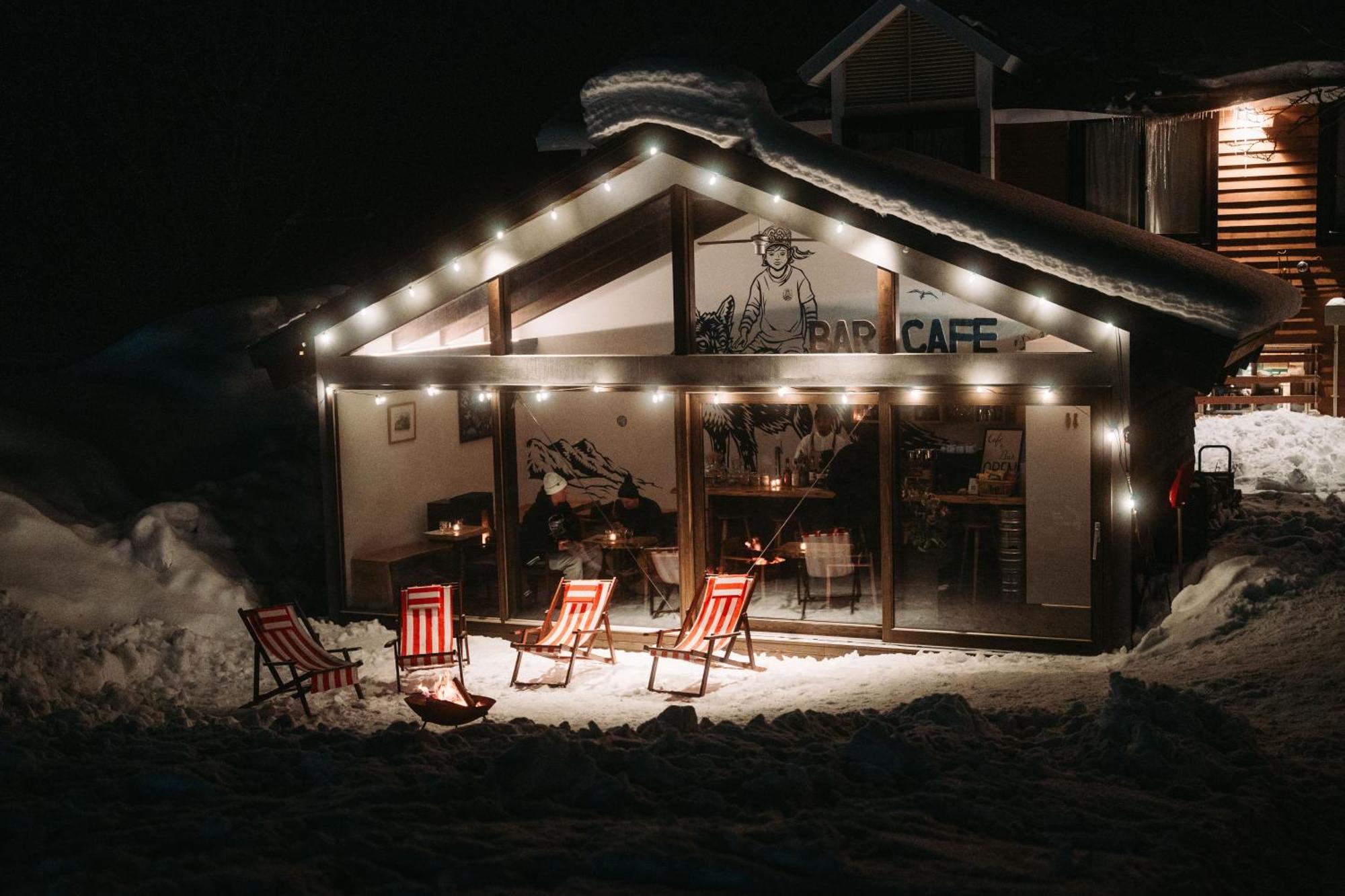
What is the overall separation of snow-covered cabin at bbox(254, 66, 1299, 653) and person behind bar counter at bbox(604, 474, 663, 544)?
55 mm

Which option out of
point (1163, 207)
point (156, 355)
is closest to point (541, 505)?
point (156, 355)

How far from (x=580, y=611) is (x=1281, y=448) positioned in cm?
1087

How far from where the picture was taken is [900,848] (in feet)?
16.5

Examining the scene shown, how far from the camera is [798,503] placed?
1089 cm

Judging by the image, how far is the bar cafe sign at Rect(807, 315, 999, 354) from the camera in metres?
9.92

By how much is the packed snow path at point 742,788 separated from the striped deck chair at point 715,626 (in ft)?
2.45

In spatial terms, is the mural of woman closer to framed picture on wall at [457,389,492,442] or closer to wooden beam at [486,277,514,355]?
wooden beam at [486,277,514,355]

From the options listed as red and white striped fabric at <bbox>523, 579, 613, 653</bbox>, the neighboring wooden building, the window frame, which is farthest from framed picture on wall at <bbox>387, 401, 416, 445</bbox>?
the window frame

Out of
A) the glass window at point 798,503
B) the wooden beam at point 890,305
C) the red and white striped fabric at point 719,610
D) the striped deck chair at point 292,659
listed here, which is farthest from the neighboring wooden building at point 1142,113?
the striped deck chair at point 292,659

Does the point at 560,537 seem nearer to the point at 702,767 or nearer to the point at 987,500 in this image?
the point at 987,500

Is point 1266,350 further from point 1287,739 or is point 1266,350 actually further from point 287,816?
point 287,816

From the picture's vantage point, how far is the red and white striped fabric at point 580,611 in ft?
34.4

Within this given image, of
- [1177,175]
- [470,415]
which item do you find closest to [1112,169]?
[1177,175]

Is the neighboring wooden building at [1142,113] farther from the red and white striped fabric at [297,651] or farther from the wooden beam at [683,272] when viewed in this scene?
the red and white striped fabric at [297,651]
